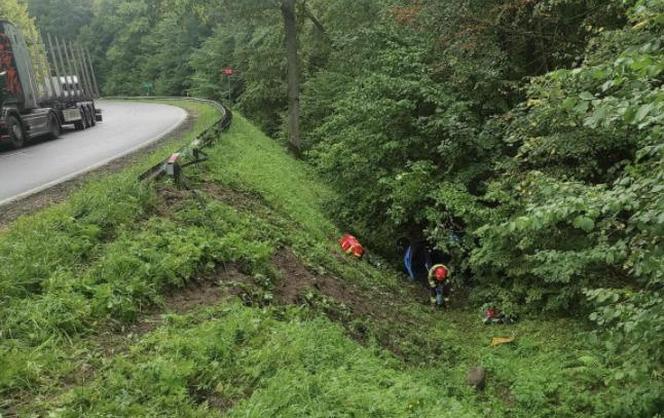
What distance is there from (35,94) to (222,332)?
15.4 meters

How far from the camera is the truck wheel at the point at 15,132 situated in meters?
14.6

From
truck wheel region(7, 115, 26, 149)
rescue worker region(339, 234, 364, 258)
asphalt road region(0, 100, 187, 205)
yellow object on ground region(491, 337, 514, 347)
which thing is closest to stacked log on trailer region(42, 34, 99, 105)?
asphalt road region(0, 100, 187, 205)

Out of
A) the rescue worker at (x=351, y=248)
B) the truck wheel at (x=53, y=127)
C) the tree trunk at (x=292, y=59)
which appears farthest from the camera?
the tree trunk at (x=292, y=59)

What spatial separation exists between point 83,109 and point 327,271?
1584 cm

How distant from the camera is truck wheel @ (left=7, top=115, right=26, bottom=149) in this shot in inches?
576

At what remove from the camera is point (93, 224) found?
6504 mm

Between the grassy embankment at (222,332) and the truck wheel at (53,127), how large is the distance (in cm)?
969

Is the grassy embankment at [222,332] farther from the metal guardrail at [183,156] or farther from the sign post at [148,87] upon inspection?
the sign post at [148,87]

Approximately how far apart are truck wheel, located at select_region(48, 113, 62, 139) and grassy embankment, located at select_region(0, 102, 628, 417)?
969 centimetres

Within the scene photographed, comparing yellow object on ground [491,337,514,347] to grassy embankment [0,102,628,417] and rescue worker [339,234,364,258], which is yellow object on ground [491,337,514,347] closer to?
grassy embankment [0,102,628,417]

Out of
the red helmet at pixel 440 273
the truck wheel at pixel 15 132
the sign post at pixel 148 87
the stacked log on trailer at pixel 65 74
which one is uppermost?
the stacked log on trailer at pixel 65 74

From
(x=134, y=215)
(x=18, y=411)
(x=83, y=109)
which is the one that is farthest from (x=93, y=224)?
(x=83, y=109)

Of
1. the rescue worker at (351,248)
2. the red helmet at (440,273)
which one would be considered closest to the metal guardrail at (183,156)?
the rescue worker at (351,248)

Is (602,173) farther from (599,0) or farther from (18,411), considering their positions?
(18,411)
